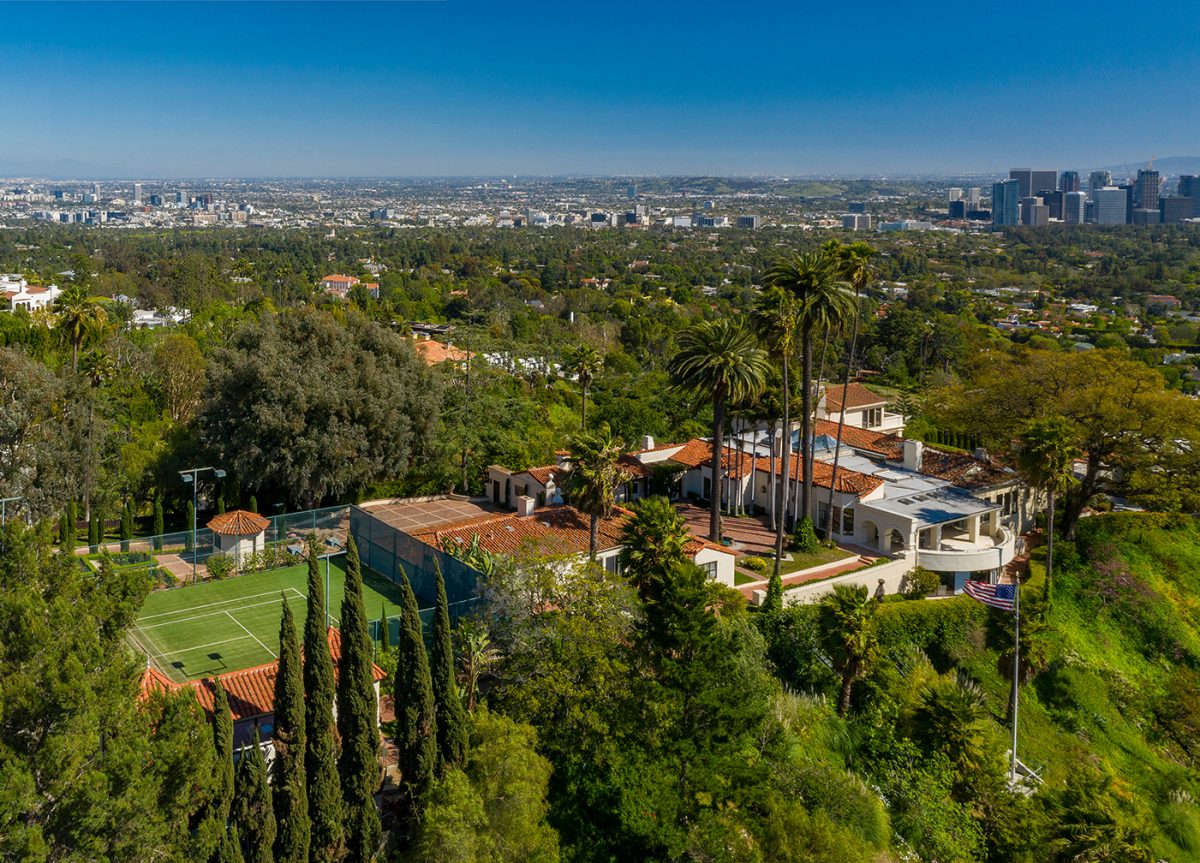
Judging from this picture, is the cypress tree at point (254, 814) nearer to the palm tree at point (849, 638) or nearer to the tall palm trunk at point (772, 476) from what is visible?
the palm tree at point (849, 638)

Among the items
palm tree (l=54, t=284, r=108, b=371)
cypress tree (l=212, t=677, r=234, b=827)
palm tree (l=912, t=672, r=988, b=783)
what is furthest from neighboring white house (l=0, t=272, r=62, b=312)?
palm tree (l=912, t=672, r=988, b=783)

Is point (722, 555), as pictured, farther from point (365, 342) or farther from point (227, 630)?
point (365, 342)

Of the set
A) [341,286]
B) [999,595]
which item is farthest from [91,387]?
[341,286]

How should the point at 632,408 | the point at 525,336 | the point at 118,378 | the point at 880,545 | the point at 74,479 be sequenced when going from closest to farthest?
the point at 880,545 < the point at 74,479 < the point at 632,408 < the point at 118,378 < the point at 525,336

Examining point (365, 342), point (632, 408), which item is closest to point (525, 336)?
point (632, 408)

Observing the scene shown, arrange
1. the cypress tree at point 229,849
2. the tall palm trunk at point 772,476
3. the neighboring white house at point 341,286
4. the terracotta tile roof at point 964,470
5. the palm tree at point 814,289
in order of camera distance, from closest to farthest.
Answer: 1. the cypress tree at point 229,849
2. the palm tree at point 814,289
3. the tall palm trunk at point 772,476
4. the terracotta tile roof at point 964,470
5. the neighboring white house at point 341,286

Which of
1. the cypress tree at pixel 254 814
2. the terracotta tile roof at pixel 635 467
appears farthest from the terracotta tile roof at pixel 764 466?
the cypress tree at pixel 254 814
